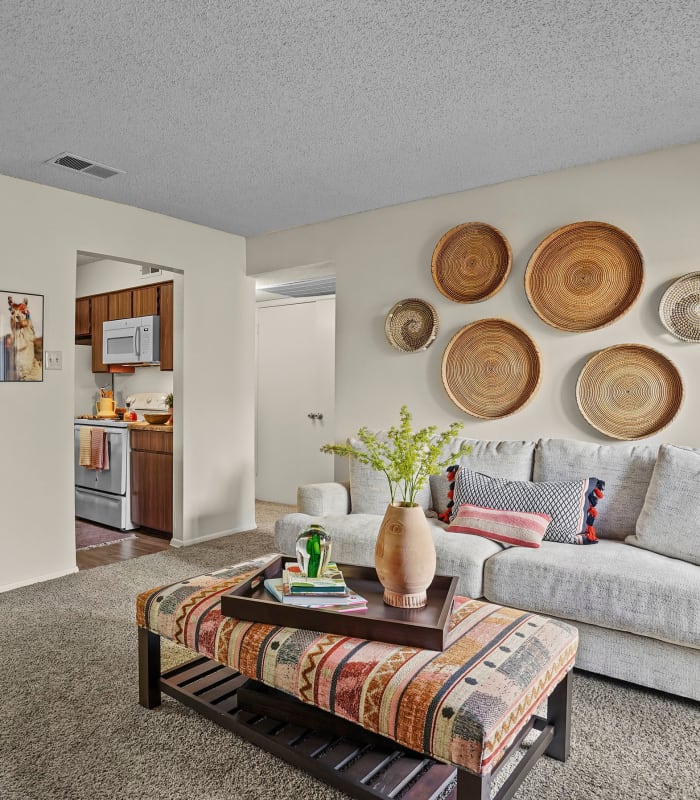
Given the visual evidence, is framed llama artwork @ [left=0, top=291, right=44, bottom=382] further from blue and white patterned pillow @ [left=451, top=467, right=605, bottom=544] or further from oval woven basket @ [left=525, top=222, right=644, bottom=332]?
oval woven basket @ [left=525, top=222, right=644, bottom=332]

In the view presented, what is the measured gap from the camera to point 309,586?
1.85 meters

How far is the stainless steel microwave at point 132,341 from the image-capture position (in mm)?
5223

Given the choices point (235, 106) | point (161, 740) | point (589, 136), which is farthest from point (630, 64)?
point (161, 740)

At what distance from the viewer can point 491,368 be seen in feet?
11.9

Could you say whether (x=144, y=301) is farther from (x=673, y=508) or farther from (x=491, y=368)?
(x=673, y=508)

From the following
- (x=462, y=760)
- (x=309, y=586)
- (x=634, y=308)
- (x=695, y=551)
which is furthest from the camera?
(x=634, y=308)

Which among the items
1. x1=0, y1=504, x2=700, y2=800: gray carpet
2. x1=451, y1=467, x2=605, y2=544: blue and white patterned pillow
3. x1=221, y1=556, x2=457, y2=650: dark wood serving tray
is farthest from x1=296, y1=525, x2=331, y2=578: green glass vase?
x1=451, y1=467, x2=605, y2=544: blue and white patterned pillow

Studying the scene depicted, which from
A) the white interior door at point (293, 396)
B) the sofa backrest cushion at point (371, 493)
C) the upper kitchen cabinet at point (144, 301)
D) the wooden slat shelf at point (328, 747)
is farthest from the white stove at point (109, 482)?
the wooden slat shelf at point (328, 747)

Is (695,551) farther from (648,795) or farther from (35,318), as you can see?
(35,318)

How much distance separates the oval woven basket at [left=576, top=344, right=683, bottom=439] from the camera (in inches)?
119

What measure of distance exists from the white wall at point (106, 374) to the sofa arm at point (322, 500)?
106 inches

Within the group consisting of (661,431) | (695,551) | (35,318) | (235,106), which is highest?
(235,106)

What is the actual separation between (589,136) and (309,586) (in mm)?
2511

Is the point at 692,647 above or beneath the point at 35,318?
beneath
